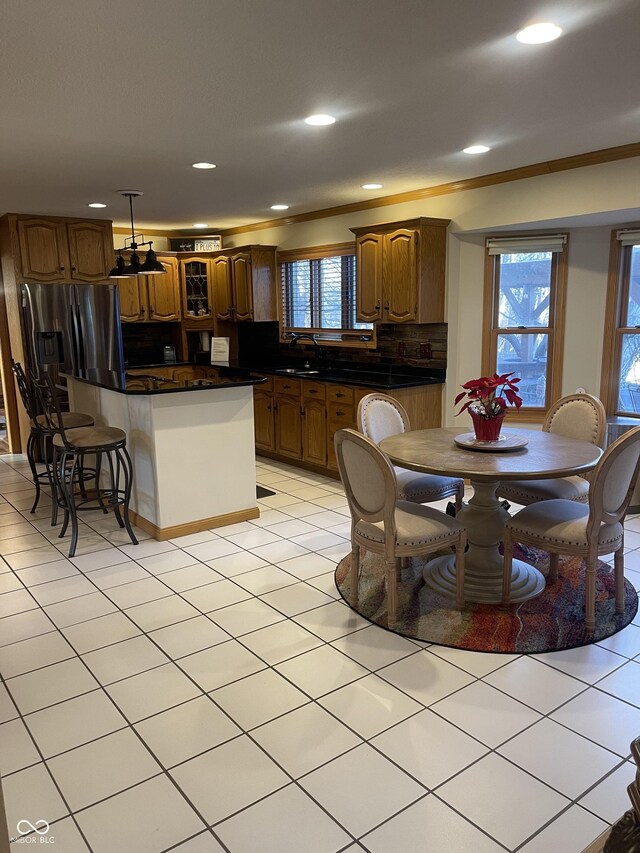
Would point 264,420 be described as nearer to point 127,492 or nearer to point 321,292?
point 321,292

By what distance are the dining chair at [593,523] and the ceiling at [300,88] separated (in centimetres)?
158

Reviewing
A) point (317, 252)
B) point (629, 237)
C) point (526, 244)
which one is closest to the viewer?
point (629, 237)

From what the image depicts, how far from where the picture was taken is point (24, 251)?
5.88m

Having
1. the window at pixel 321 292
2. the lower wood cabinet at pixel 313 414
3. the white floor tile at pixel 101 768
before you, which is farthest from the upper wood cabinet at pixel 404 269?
the white floor tile at pixel 101 768

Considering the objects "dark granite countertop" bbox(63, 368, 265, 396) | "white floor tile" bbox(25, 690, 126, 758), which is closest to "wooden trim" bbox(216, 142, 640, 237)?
"dark granite countertop" bbox(63, 368, 265, 396)

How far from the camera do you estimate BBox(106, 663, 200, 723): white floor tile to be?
241cm

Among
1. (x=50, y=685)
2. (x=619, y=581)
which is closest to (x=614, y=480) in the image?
(x=619, y=581)

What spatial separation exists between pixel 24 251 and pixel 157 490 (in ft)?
10.3

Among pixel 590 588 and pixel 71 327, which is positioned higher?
pixel 71 327

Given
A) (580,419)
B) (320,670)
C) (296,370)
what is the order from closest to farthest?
(320,670)
(580,419)
(296,370)

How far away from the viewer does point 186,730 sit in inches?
89.7

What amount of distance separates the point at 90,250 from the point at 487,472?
4.90 m

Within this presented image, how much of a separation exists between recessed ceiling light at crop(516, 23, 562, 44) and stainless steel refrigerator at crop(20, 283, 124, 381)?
4.54 meters

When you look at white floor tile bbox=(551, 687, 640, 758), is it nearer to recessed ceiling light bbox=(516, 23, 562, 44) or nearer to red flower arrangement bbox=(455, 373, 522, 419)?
red flower arrangement bbox=(455, 373, 522, 419)
